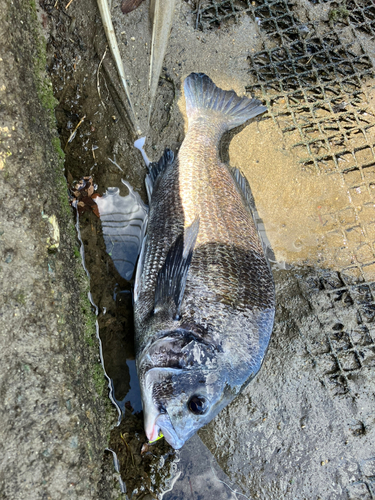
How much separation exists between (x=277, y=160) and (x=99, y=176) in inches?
70.1

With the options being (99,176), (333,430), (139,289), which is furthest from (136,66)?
(333,430)

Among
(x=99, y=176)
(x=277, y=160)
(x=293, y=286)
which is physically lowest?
(x=293, y=286)

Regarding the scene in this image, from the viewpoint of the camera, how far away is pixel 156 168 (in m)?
3.53

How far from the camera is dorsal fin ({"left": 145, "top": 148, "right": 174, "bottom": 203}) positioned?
3490 millimetres

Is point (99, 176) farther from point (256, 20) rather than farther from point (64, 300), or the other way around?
point (256, 20)

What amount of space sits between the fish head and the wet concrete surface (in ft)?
2.25

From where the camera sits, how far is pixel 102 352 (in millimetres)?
3287

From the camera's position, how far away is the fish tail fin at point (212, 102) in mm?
3529

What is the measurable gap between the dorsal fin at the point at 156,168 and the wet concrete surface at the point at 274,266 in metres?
0.17

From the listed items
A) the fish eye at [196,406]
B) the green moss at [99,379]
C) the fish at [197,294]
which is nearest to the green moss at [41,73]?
the fish at [197,294]

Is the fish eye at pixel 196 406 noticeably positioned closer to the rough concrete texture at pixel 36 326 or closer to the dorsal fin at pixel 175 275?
the dorsal fin at pixel 175 275

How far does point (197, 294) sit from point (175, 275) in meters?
0.23

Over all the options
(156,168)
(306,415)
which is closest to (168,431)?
(306,415)

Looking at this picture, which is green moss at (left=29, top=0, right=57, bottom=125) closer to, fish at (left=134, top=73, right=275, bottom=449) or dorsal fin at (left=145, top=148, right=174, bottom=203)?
dorsal fin at (left=145, top=148, right=174, bottom=203)
